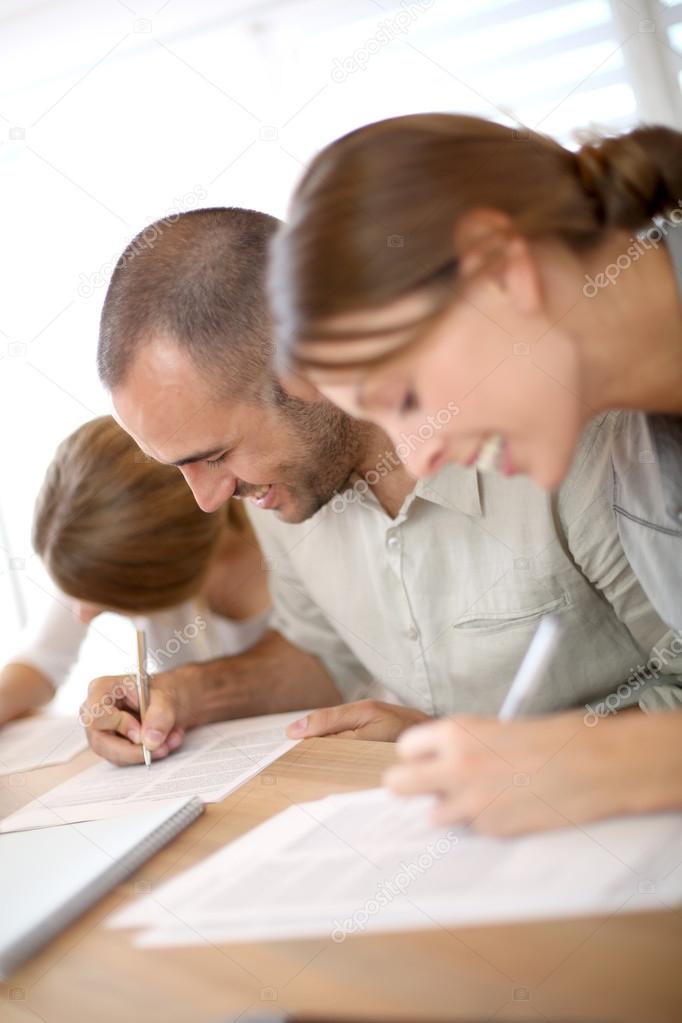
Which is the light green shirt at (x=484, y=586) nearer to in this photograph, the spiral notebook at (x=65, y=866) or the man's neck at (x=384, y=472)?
the man's neck at (x=384, y=472)

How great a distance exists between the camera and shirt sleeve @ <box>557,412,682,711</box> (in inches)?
44.8

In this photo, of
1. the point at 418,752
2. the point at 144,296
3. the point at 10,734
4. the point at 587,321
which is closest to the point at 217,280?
the point at 144,296

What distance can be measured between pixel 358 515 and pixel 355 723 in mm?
400

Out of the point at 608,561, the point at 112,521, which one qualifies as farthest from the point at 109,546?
the point at 608,561

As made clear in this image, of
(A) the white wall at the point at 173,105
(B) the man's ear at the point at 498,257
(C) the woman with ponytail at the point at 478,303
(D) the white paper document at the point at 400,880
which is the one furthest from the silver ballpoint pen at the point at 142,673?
(A) the white wall at the point at 173,105

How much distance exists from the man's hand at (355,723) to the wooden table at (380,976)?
39 cm

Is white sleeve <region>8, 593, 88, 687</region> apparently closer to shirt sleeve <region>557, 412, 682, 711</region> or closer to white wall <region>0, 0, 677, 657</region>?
shirt sleeve <region>557, 412, 682, 711</region>

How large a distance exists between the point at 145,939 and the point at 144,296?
84 centimetres

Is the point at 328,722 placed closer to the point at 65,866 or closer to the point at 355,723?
the point at 355,723

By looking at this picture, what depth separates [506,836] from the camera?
67cm

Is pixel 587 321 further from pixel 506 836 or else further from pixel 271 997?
pixel 271 997

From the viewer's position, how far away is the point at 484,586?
52.4 inches

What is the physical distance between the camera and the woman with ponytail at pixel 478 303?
683mm

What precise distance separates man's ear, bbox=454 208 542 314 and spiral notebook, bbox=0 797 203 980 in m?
0.58
